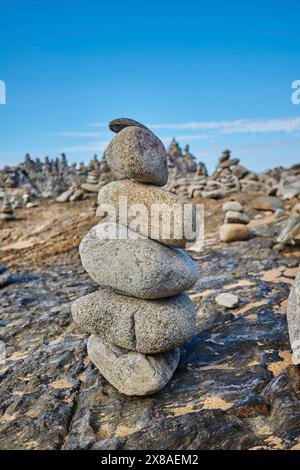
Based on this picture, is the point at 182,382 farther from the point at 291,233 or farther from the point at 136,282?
the point at 291,233

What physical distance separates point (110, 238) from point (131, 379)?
1466 millimetres

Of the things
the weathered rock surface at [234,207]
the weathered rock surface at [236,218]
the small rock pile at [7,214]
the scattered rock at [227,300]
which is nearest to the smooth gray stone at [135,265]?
the scattered rock at [227,300]

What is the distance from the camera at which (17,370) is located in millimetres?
Result: 4551

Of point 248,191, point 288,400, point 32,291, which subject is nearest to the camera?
point 288,400

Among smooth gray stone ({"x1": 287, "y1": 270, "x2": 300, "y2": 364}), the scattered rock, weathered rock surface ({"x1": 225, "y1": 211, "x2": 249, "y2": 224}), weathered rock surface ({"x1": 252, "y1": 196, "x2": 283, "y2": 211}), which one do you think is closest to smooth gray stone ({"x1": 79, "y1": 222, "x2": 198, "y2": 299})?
smooth gray stone ({"x1": 287, "y1": 270, "x2": 300, "y2": 364})

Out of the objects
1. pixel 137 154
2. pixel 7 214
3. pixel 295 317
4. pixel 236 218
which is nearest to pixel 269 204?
pixel 236 218

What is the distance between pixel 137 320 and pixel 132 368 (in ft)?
1.61

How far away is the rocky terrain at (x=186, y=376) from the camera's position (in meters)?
2.99

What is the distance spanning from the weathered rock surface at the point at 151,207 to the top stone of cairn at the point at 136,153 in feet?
0.47

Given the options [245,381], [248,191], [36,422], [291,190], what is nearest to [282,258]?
[245,381]

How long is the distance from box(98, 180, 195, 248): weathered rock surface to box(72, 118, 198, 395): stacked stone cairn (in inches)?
0.4

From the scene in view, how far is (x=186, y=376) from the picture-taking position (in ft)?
12.9

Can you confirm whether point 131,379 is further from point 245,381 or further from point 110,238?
point 110,238

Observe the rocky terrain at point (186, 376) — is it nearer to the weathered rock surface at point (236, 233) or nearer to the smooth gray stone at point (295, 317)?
the smooth gray stone at point (295, 317)
